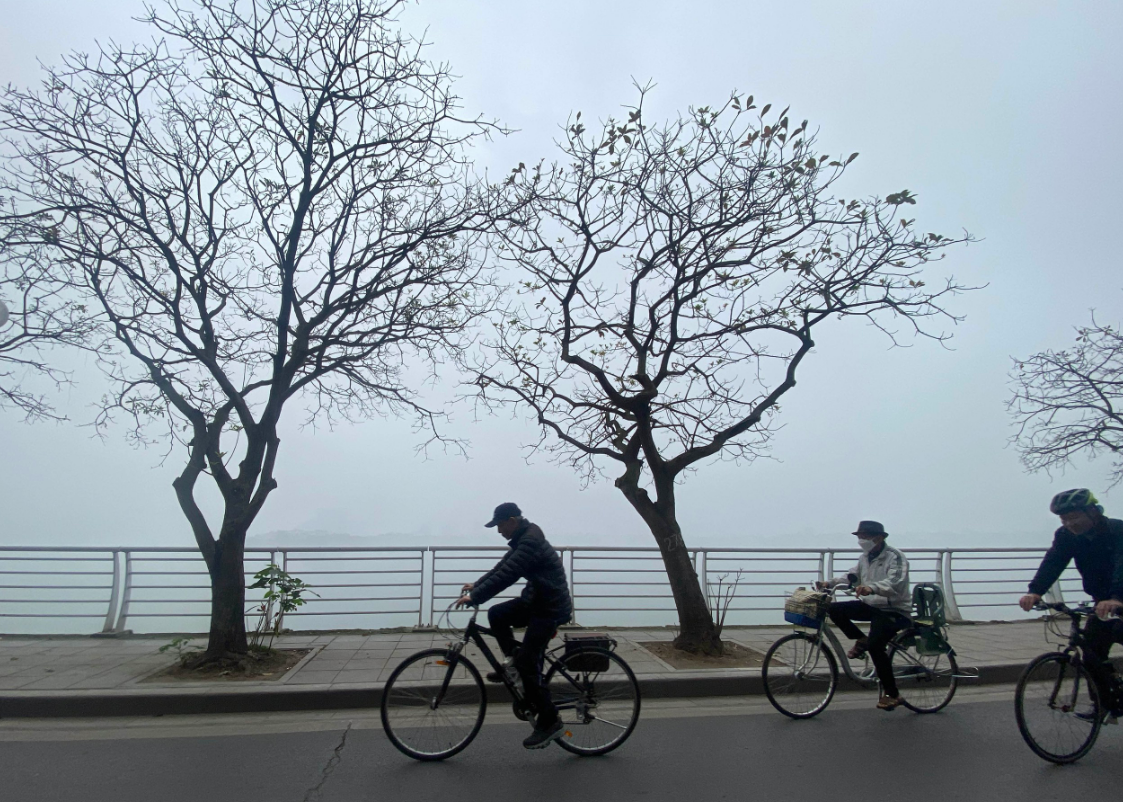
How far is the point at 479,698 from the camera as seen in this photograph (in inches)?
217

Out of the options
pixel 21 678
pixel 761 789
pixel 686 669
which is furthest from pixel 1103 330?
pixel 21 678

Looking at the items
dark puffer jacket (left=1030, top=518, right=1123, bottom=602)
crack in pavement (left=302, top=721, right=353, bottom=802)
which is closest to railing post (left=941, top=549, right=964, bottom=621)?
dark puffer jacket (left=1030, top=518, right=1123, bottom=602)

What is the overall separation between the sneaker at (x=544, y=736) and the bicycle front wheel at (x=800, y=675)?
2.20 meters

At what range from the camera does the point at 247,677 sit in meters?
7.58

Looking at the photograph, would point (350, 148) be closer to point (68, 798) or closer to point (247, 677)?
point (247, 677)

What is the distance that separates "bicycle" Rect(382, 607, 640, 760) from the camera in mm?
5426

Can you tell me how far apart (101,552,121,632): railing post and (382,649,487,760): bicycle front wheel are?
22.2 feet

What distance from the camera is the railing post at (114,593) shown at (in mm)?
10164

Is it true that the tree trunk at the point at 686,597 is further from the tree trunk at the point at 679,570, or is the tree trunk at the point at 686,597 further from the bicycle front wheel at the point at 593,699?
the bicycle front wheel at the point at 593,699

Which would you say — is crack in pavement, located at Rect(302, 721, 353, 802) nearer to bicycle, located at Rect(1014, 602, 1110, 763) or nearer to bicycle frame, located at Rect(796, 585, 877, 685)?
bicycle frame, located at Rect(796, 585, 877, 685)

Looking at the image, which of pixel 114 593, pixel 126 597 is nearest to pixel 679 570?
pixel 126 597

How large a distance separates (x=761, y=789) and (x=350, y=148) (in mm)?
8125

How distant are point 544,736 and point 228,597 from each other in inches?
174

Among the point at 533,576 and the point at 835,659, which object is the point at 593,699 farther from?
the point at 835,659
